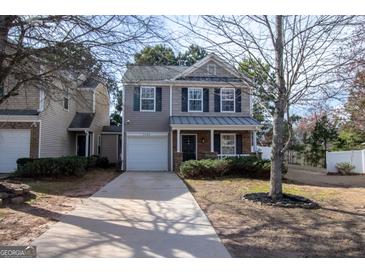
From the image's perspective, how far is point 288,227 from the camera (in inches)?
275

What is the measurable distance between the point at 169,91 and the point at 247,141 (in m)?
5.69

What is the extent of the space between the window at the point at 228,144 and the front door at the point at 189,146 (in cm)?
179

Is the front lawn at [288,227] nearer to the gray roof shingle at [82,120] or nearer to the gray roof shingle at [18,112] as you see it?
the gray roof shingle at [18,112]

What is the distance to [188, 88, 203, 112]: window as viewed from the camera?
22.0 meters

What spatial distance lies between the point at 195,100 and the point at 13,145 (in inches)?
416

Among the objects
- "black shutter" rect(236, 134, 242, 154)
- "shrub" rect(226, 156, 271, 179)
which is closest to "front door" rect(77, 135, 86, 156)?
"black shutter" rect(236, 134, 242, 154)

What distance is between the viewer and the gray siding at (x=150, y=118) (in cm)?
2164

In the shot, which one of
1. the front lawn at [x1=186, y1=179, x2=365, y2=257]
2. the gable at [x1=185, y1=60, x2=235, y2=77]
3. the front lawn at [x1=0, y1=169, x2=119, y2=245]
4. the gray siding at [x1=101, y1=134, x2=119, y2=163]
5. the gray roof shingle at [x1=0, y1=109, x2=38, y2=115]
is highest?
the gable at [x1=185, y1=60, x2=235, y2=77]

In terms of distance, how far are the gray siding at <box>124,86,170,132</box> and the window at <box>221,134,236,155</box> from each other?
357cm

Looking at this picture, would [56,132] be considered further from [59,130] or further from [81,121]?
[81,121]

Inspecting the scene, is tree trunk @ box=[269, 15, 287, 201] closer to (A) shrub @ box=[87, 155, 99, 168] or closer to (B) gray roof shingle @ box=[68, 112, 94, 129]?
(A) shrub @ box=[87, 155, 99, 168]

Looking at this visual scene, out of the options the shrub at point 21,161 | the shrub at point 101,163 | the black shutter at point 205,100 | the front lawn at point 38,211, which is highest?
the black shutter at point 205,100

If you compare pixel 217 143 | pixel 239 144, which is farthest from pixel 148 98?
pixel 239 144

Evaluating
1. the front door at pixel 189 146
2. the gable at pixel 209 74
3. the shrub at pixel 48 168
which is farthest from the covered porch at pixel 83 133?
the gable at pixel 209 74
